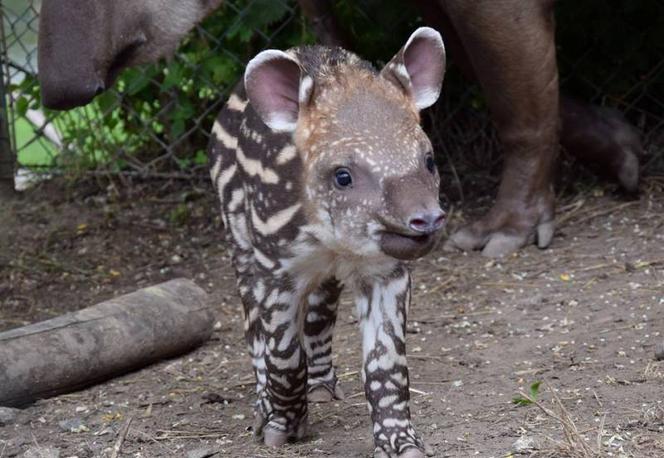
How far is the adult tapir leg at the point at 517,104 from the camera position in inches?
185

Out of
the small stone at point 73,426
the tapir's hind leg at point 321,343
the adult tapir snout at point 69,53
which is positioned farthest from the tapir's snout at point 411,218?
the adult tapir snout at point 69,53

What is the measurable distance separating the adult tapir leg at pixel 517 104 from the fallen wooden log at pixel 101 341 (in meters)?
1.29

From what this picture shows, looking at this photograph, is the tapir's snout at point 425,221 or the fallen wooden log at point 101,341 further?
the fallen wooden log at point 101,341

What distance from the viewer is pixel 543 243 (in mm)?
5133

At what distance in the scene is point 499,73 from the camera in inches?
191

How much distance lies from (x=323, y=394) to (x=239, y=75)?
2.53 metres

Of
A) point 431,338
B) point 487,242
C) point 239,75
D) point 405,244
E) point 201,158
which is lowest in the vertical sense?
point 431,338

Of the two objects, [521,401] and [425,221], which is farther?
[521,401]

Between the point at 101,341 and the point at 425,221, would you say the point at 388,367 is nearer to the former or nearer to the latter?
the point at 425,221

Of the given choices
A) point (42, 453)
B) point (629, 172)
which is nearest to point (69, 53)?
point (42, 453)

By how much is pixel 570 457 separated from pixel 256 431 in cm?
93

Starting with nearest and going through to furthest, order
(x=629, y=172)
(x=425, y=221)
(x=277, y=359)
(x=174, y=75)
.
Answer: (x=425, y=221)
(x=277, y=359)
(x=629, y=172)
(x=174, y=75)

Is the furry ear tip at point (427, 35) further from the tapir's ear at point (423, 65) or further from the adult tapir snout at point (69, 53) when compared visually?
the adult tapir snout at point (69, 53)

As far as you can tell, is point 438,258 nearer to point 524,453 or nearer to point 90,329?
point 90,329
